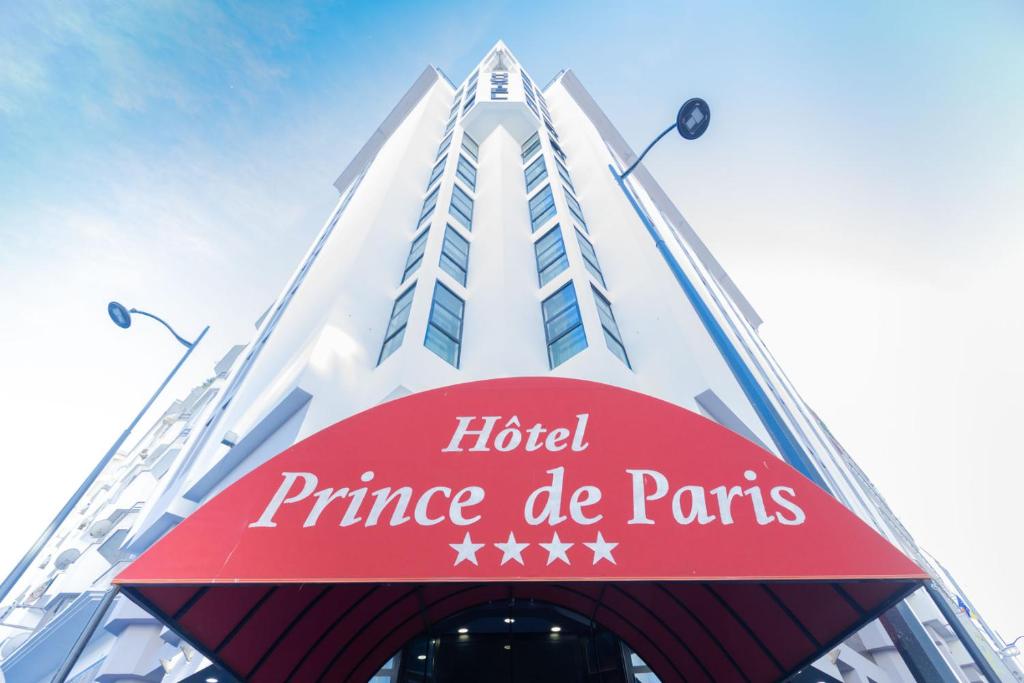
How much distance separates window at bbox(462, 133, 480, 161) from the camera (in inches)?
800

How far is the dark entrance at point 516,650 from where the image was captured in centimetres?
741

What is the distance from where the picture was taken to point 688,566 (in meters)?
3.80

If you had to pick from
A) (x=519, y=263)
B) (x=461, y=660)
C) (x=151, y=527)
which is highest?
(x=519, y=263)

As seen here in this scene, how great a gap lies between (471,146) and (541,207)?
7.38 meters

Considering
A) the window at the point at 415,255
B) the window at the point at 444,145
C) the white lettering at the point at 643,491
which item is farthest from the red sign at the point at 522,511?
the window at the point at 444,145

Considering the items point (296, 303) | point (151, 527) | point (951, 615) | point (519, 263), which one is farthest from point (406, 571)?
point (296, 303)

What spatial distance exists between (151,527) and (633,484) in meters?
9.75

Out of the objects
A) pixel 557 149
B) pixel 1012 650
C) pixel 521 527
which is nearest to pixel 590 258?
pixel 557 149

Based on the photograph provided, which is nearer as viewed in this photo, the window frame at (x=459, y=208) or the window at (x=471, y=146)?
the window frame at (x=459, y=208)

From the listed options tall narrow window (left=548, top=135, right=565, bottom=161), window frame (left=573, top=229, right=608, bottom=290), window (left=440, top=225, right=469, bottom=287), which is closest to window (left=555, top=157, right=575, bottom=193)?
tall narrow window (left=548, top=135, right=565, bottom=161)

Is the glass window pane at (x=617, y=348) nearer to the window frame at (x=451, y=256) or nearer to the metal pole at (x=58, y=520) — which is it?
the window frame at (x=451, y=256)

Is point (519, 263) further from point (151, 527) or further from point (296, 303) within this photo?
point (151, 527)

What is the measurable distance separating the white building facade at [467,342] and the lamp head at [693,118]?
3.39 m

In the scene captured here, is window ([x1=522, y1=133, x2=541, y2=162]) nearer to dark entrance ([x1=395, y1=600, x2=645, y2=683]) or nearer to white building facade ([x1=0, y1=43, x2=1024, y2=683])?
white building facade ([x1=0, y1=43, x2=1024, y2=683])
